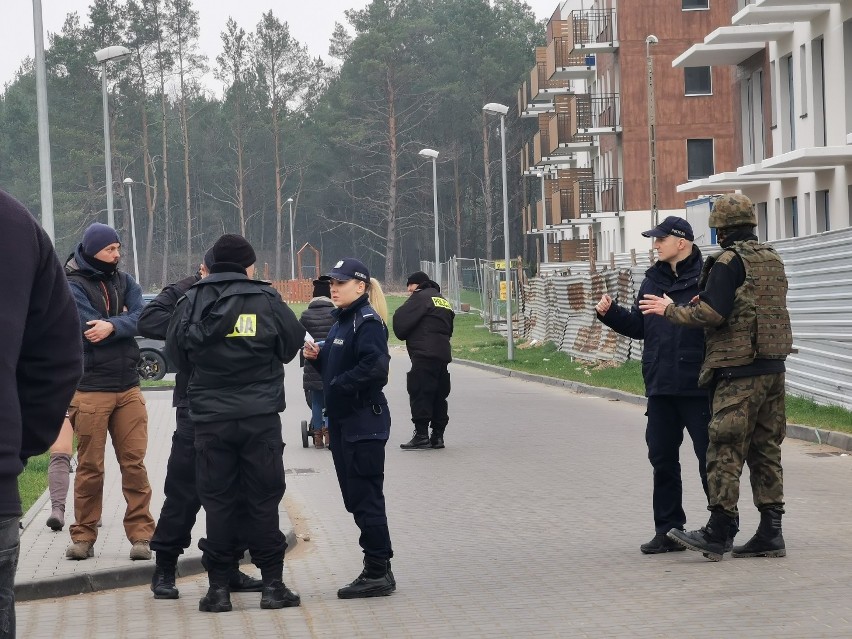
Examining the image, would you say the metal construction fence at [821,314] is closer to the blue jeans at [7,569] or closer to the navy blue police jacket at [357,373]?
the navy blue police jacket at [357,373]

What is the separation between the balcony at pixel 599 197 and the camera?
5728 cm

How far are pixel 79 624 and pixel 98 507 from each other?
173 cm

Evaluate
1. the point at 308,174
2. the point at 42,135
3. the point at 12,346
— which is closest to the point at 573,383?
the point at 42,135

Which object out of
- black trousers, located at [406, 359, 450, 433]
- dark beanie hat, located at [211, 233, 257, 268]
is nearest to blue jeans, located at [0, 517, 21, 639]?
dark beanie hat, located at [211, 233, 257, 268]

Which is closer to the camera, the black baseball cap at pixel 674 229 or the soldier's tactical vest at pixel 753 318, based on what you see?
the soldier's tactical vest at pixel 753 318

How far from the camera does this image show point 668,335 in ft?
28.1

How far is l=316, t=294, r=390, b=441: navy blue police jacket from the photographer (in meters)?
7.87

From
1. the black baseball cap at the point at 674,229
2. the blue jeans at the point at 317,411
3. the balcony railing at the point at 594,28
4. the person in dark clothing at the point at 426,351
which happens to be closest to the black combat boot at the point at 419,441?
the person in dark clothing at the point at 426,351

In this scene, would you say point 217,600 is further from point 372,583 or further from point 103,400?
point 103,400

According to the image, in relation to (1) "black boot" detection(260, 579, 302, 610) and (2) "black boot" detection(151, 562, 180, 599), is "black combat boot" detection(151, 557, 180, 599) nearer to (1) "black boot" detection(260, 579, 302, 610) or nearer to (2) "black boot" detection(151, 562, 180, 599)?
(2) "black boot" detection(151, 562, 180, 599)

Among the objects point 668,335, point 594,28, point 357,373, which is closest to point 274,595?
point 357,373

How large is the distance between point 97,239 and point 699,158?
48093 mm

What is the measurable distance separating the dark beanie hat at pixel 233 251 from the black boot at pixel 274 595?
1695mm

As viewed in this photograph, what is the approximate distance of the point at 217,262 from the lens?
7.55m
